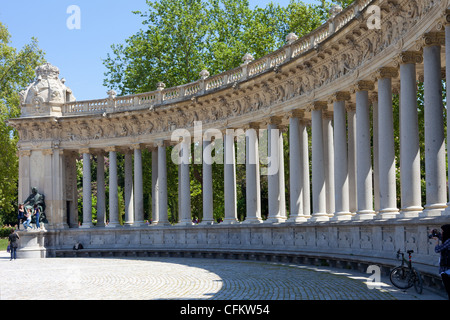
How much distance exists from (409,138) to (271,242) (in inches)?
653

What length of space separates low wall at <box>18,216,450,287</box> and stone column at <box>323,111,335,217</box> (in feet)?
13.7

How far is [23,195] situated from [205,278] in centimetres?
3416

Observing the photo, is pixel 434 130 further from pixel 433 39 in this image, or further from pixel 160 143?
pixel 160 143

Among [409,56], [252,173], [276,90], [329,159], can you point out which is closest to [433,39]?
[409,56]

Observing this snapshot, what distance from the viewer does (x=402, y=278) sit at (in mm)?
23062

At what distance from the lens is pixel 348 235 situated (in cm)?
3481

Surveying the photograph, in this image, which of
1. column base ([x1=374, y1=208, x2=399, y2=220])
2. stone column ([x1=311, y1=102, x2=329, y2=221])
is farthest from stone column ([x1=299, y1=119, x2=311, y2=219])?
column base ([x1=374, y1=208, x2=399, y2=220])

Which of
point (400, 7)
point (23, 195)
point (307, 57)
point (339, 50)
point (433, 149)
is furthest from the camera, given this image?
point (23, 195)

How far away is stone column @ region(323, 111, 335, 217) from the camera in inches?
1753

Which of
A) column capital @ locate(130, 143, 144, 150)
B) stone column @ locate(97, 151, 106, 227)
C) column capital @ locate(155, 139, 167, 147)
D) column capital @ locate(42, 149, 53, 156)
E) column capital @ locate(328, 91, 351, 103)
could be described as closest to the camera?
column capital @ locate(328, 91, 351, 103)

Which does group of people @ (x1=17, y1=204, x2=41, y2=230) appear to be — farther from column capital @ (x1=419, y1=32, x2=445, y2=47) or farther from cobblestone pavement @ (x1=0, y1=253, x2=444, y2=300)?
column capital @ (x1=419, y1=32, x2=445, y2=47)

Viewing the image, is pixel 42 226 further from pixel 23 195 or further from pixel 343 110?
pixel 343 110

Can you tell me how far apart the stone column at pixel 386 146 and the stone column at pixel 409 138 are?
96.4 inches
